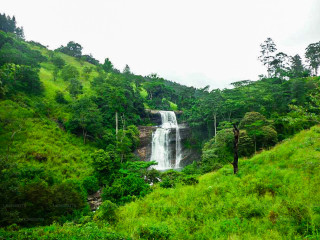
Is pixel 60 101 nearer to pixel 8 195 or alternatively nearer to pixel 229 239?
pixel 8 195

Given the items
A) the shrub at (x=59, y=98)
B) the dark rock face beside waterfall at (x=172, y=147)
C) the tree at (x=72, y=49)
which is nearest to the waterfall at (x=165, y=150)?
the dark rock face beside waterfall at (x=172, y=147)

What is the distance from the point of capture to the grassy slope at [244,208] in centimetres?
542

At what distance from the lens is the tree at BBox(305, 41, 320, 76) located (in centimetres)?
4262

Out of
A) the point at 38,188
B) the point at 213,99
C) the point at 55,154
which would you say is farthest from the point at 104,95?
the point at 38,188

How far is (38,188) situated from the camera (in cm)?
1011

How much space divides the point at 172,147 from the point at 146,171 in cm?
1884

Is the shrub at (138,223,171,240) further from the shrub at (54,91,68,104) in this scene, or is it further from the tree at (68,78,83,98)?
the tree at (68,78,83,98)

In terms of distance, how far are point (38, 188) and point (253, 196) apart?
12.4 meters

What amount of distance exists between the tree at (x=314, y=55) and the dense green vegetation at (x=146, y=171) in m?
0.21

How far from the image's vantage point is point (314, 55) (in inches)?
1700

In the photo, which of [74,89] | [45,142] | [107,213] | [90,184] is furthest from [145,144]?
[107,213]

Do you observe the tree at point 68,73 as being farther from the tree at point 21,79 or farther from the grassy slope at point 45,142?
the grassy slope at point 45,142

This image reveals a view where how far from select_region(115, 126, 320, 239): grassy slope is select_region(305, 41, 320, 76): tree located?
1913 inches

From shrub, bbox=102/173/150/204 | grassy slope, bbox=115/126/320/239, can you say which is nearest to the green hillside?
grassy slope, bbox=115/126/320/239
